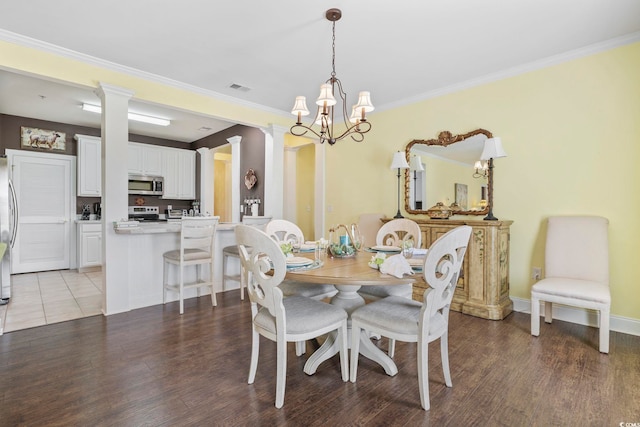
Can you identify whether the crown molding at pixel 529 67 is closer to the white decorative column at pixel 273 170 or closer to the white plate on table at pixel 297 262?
the white decorative column at pixel 273 170

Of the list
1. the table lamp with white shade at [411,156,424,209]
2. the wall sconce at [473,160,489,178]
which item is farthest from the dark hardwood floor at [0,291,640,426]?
the table lamp with white shade at [411,156,424,209]

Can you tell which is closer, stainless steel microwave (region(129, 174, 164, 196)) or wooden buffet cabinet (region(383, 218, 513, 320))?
wooden buffet cabinet (region(383, 218, 513, 320))

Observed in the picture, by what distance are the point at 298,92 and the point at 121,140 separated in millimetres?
2037

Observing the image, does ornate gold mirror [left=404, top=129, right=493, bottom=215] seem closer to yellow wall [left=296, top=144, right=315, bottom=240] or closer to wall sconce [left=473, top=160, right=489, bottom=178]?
wall sconce [left=473, top=160, right=489, bottom=178]

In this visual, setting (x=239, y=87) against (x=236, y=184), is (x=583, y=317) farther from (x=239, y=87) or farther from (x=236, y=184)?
(x=236, y=184)

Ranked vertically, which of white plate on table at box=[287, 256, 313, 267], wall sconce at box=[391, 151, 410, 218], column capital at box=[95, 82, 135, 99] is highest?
column capital at box=[95, 82, 135, 99]

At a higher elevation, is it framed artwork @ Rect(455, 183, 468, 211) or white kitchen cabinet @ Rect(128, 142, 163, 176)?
white kitchen cabinet @ Rect(128, 142, 163, 176)

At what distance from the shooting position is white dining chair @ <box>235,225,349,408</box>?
1624 mm

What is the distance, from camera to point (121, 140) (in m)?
3.21

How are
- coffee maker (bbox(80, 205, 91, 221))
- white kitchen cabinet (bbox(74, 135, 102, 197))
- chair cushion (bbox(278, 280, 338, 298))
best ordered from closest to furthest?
chair cushion (bbox(278, 280, 338, 298)) < white kitchen cabinet (bbox(74, 135, 102, 197)) < coffee maker (bbox(80, 205, 91, 221))

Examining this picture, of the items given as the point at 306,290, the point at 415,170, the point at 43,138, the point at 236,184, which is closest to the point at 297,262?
the point at 306,290

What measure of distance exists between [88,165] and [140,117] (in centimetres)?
154

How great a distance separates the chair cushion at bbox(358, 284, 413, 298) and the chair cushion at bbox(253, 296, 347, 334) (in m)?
0.60

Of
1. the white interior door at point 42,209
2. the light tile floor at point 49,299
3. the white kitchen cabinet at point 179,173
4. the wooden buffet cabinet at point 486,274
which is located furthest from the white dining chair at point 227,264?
the white interior door at point 42,209
